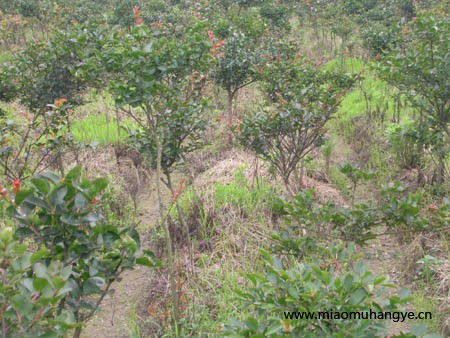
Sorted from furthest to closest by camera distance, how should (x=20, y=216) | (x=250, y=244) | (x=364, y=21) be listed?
(x=364, y=21) < (x=250, y=244) < (x=20, y=216)

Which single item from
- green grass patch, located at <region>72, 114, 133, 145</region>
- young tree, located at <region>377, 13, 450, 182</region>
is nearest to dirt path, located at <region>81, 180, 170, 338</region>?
green grass patch, located at <region>72, 114, 133, 145</region>

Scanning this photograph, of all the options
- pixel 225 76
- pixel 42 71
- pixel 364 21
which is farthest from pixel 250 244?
pixel 364 21

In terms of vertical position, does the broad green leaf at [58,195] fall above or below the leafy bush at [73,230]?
above

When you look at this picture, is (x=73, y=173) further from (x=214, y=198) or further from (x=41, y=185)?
(x=214, y=198)

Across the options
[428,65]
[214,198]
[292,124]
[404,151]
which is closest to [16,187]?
[292,124]

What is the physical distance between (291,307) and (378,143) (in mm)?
5404

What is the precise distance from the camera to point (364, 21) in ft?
42.1

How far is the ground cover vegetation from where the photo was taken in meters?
1.74

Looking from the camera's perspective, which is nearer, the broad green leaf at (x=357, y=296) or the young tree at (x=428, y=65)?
the broad green leaf at (x=357, y=296)

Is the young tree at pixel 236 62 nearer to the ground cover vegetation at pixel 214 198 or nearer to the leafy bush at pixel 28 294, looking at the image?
the ground cover vegetation at pixel 214 198

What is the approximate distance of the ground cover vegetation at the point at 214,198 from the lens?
1.74m

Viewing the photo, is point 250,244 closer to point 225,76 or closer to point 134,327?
point 134,327

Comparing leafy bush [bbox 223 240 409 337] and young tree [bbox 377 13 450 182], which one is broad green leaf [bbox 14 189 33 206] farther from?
young tree [bbox 377 13 450 182]

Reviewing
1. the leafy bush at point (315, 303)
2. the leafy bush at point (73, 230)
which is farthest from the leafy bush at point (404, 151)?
the leafy bush at point (73, 230)
